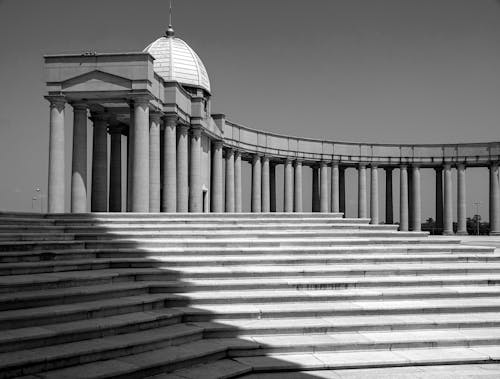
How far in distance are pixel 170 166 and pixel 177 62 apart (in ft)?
50.7

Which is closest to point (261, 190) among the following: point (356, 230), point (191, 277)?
point (356, 230)

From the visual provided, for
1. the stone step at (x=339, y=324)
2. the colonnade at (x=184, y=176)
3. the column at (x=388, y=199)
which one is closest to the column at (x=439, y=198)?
the colonnade at (x=184, y=176)

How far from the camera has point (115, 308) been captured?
45.4 feet

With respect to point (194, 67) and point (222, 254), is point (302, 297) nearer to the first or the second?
point (222, 254)

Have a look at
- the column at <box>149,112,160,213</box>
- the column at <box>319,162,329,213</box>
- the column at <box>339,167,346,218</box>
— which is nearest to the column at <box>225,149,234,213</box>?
the column at <box>319,162,329,213</box>

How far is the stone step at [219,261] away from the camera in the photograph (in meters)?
15.6

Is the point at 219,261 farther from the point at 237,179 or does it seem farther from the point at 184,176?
the point at 237,179

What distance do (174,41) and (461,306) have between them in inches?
1784

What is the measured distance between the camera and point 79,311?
13.0 m

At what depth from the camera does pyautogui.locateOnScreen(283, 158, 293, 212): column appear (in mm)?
66375

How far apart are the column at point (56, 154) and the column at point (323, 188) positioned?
122 ft

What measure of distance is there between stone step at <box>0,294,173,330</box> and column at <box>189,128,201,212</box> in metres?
33.1

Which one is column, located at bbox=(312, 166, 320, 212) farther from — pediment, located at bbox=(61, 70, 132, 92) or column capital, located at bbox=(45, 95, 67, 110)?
column capital, located at bbox=(45, 95, 67, 110)

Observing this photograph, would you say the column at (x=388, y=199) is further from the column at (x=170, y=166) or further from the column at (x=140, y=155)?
the column at (x=140, y=155)
